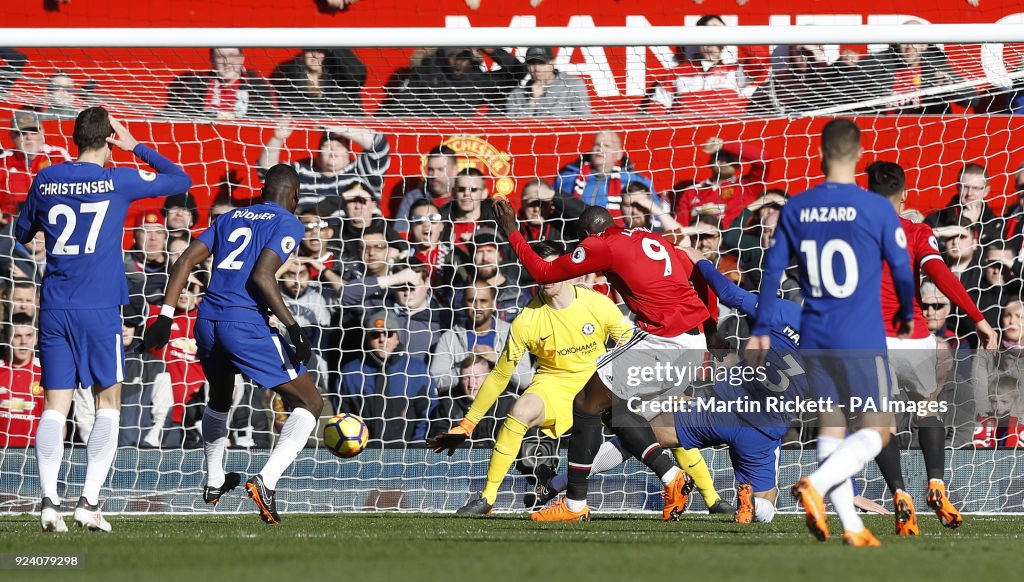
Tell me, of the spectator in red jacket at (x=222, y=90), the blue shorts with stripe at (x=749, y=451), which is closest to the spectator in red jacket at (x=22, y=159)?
the spectator in red jacket at (x=222, y=90)

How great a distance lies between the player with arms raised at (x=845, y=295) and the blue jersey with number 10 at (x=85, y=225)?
3169 mm

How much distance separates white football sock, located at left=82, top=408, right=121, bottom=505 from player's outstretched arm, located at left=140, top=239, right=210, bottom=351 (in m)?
0.40

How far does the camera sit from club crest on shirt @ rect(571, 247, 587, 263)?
22.5 ft

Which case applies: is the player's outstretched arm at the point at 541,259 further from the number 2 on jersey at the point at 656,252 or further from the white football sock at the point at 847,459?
the white football sock at the point at 847,459

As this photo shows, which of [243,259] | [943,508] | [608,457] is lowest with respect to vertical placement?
[608,457]

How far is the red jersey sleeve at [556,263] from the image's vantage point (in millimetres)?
6727

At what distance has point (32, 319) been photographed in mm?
9039

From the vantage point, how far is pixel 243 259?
6.60 metres

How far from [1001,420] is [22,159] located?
770cm

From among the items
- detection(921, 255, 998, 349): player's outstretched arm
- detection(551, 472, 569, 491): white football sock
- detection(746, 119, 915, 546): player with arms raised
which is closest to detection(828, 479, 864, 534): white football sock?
detection(746, 119, 915, 546): player with arms raised

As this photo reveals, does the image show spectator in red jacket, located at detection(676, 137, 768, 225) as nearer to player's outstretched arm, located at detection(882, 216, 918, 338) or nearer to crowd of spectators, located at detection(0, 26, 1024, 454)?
crowd of spectators, located at detection(0, 26, 1024, 454)

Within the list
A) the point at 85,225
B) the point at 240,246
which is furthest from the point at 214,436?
the point at 85,225

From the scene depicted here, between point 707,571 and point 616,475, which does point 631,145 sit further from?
point 707,571

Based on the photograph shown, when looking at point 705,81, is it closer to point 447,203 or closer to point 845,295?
point 447,203
